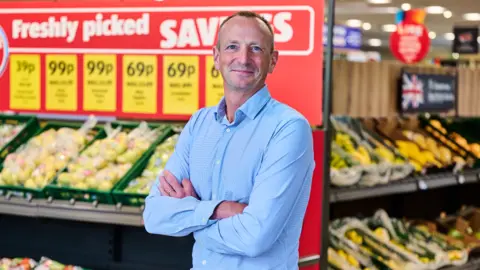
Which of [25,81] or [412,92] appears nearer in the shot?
[25,81]

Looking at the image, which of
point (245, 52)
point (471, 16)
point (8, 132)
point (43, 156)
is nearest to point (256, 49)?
point (245, 52)

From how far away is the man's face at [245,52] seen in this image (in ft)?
8.16

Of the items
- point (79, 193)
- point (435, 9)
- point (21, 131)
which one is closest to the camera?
point (79, 193)

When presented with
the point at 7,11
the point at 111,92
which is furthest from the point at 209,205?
the point at 7,11

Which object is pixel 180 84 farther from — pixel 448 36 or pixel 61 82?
pixel 448 36

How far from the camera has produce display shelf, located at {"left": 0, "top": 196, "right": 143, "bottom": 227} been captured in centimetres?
352

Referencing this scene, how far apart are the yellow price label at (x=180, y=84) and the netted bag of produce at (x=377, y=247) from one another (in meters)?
1.41

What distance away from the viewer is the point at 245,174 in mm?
2498

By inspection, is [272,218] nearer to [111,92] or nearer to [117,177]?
[117,177]

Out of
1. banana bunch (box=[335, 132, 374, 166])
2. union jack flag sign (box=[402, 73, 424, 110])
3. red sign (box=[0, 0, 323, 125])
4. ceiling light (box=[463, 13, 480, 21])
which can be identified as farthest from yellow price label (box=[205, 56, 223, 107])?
ceiling light (box=[463, 13, 480, 21])

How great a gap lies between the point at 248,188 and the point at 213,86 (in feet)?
4.98

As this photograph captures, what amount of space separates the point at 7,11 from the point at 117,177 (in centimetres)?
130

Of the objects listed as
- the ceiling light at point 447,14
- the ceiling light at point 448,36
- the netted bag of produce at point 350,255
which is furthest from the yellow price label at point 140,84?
the ceiling light at point 448,36

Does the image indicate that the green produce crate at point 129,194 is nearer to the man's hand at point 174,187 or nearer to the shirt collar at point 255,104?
the man's hand at point 174,187
